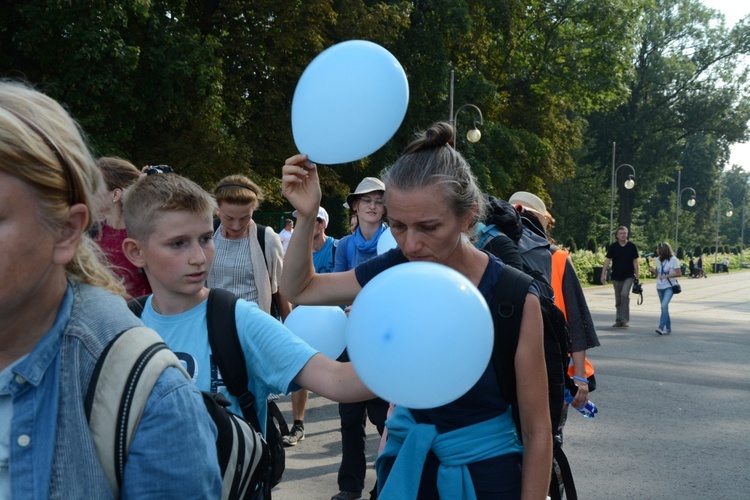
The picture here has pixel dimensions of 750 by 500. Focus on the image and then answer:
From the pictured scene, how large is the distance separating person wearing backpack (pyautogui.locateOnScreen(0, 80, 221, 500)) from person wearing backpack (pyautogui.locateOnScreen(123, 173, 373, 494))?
90 centimetres

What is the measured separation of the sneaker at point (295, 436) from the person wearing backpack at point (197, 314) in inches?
152

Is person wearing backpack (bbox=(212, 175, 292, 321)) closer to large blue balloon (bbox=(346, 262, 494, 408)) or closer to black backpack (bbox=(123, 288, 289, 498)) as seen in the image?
black backpack (bbox=(123, 288, 289, 498))

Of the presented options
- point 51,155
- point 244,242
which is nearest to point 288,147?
point 244,242

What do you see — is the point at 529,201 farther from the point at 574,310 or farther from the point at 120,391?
the point at 120,391

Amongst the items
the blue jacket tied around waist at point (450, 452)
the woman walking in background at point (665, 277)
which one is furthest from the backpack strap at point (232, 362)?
the woman walking in background at point (665, 277)

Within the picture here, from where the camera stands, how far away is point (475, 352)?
5.82 feet

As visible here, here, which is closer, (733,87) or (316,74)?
(316,74)

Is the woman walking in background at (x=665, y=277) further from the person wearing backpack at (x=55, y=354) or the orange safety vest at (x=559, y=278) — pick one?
the person wearing backpack at (x=55, y=354)

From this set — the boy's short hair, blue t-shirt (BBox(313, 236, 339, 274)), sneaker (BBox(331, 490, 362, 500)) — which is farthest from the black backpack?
blue t-shirt (BBox(313, 236, 339, 274))

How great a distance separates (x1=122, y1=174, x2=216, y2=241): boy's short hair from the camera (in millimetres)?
2473

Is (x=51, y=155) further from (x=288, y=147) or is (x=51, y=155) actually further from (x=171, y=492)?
(x=288, y=147)

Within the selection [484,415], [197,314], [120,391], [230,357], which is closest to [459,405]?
[484,415]

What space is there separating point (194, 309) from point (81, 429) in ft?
4.32

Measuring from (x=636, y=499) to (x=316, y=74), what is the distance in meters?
3.93
